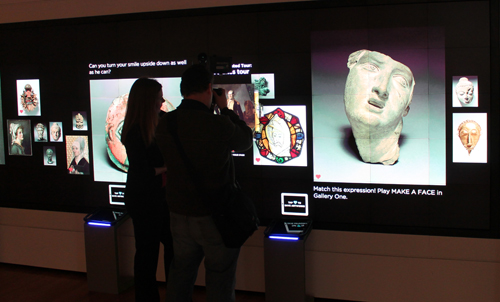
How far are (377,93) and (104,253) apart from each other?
109 inches

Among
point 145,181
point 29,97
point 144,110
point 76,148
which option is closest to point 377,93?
point 144,110

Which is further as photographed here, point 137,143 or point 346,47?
point 346,47

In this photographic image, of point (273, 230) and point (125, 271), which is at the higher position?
point (273, 230)

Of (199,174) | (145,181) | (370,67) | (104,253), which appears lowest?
(104,253)

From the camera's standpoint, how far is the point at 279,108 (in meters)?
3.41

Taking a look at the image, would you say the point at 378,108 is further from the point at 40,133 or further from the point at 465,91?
the point at 40,133

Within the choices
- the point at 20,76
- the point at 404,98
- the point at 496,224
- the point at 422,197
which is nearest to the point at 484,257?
the point at 496,224

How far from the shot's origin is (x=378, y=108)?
3209 mm

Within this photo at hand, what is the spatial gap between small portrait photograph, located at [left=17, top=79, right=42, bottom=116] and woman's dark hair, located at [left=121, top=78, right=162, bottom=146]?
1934 millimetres

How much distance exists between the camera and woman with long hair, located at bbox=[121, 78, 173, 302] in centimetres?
269

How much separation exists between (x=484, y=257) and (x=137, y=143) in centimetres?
273

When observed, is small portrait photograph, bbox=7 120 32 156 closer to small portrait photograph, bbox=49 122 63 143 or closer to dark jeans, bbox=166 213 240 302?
small portrait photograph, bbox=49 122 63 143

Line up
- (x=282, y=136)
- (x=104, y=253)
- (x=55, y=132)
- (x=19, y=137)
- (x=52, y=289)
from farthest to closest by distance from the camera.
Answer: (x=19, y=137)
(x=55, y=132)
(x=52, y=289)
(x=104, y=253)
(x=282, y=136)

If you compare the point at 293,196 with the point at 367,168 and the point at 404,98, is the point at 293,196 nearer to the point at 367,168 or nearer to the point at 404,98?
the point at 367,168
